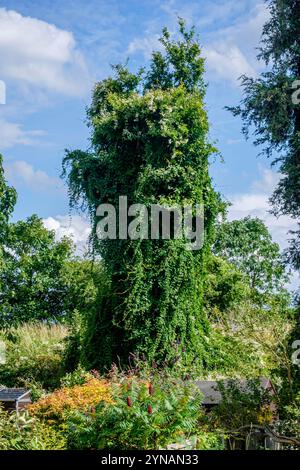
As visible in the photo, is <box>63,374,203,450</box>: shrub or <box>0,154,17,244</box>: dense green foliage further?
<box>0,154,17,244</box>: dense green foliage

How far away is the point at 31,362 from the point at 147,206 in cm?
478

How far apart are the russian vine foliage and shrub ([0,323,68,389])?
1247 millimetres

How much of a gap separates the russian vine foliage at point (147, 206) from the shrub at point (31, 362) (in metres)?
1.25

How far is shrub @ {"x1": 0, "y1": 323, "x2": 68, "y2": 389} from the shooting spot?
14438 mm

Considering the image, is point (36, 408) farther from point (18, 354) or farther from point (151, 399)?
point (18, 354)

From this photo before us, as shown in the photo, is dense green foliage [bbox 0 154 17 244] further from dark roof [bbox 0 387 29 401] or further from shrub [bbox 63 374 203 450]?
shrub [bbox 63 374 203 450]

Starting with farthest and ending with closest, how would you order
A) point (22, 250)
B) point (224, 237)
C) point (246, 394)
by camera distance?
point (224, 237)
point (22, 250)
point (246, 394)

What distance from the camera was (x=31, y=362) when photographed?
15242 mm

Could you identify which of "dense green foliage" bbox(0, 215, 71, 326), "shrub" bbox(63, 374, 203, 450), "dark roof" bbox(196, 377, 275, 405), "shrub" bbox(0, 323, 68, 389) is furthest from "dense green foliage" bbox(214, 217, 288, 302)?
"shrub" bbox(63, 374, 203, 450)

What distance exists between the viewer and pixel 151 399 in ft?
23.5
